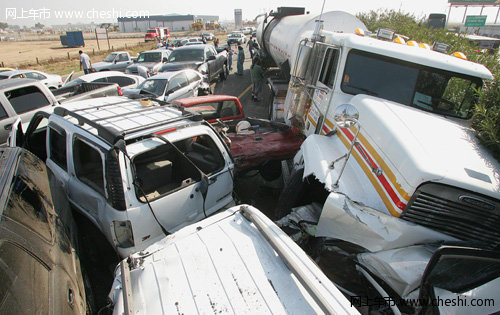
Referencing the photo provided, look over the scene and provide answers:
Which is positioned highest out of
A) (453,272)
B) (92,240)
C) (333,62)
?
(333,62)

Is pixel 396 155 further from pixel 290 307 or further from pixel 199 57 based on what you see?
pixel 199 57

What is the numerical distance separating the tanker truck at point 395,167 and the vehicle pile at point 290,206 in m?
0.02

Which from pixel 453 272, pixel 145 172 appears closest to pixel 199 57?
pixel 145 172

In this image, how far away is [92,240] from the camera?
3891mm

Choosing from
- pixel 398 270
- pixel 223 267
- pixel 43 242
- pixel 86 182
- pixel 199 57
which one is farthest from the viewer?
pixel 199 57

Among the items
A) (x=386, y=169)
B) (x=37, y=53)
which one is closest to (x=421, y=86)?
(x=386, y=169)

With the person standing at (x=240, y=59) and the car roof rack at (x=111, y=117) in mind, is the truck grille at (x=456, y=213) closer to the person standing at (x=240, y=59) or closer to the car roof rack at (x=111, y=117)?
the car roof rack at (x=111, y=117)

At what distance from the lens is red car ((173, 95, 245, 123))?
6.29 metres

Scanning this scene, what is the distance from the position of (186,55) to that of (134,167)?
11.7 meters

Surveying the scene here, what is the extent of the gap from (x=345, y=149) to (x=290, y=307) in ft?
8.60

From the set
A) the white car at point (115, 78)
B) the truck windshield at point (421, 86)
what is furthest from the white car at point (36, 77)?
the truck windshield at point (421, 86)

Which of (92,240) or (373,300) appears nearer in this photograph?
(373,300)

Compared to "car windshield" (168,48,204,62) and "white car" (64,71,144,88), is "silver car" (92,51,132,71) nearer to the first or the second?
"car windshield" (168,48,204,62)

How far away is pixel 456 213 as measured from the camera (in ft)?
8.55
